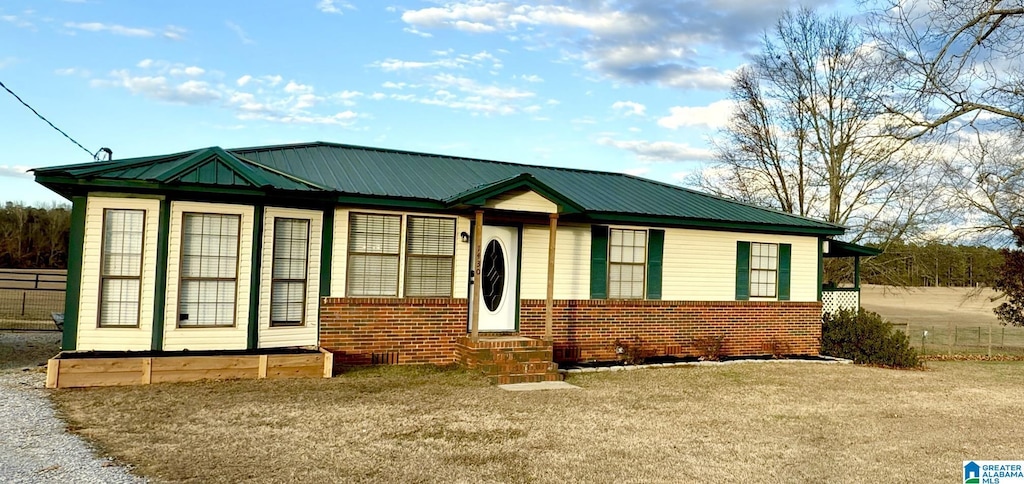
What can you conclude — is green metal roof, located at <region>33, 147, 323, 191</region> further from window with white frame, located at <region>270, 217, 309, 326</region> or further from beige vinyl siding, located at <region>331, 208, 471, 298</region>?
beige vinyl siding, located at <region>331, 208, 471, 298</region>

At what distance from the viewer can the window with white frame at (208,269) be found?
34.3 feet

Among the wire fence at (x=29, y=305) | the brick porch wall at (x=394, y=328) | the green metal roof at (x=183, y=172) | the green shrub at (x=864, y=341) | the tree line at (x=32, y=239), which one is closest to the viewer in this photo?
the green metal roof at (x=183, y=172)

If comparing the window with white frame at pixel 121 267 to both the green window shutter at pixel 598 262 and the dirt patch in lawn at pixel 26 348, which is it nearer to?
the dirt patch in lawn at pixel 26 348

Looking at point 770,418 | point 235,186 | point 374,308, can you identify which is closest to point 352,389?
point 374,308

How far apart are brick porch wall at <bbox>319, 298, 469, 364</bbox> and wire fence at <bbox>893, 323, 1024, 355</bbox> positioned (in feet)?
41.8

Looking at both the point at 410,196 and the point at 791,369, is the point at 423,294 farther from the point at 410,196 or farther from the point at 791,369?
the point at 791,369

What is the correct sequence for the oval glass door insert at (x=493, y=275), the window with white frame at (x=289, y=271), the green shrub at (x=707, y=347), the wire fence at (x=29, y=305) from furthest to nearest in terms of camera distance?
1. the wire fence at (x=29, y=305)
2. the green shrub at (x=707, y=347)
3. the oval glass door insert at (x=493, y=275)
4. the window with white frame at (x=289, y=271)

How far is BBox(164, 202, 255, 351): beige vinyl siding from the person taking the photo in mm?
10344

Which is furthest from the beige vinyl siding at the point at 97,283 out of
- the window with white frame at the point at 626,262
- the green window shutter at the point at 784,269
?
the green window shutter at the point at 784,269

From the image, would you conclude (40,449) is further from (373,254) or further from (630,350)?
(630,350)

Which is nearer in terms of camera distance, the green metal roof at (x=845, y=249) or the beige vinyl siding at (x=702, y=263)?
the beige vinyl siding at (x=702, y=263)

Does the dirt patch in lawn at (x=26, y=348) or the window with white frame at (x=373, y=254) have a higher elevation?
the window with white frame at (x=373, y=254)

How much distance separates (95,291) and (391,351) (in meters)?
4.29

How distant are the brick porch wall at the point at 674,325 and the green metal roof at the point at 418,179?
1652 millimetres
